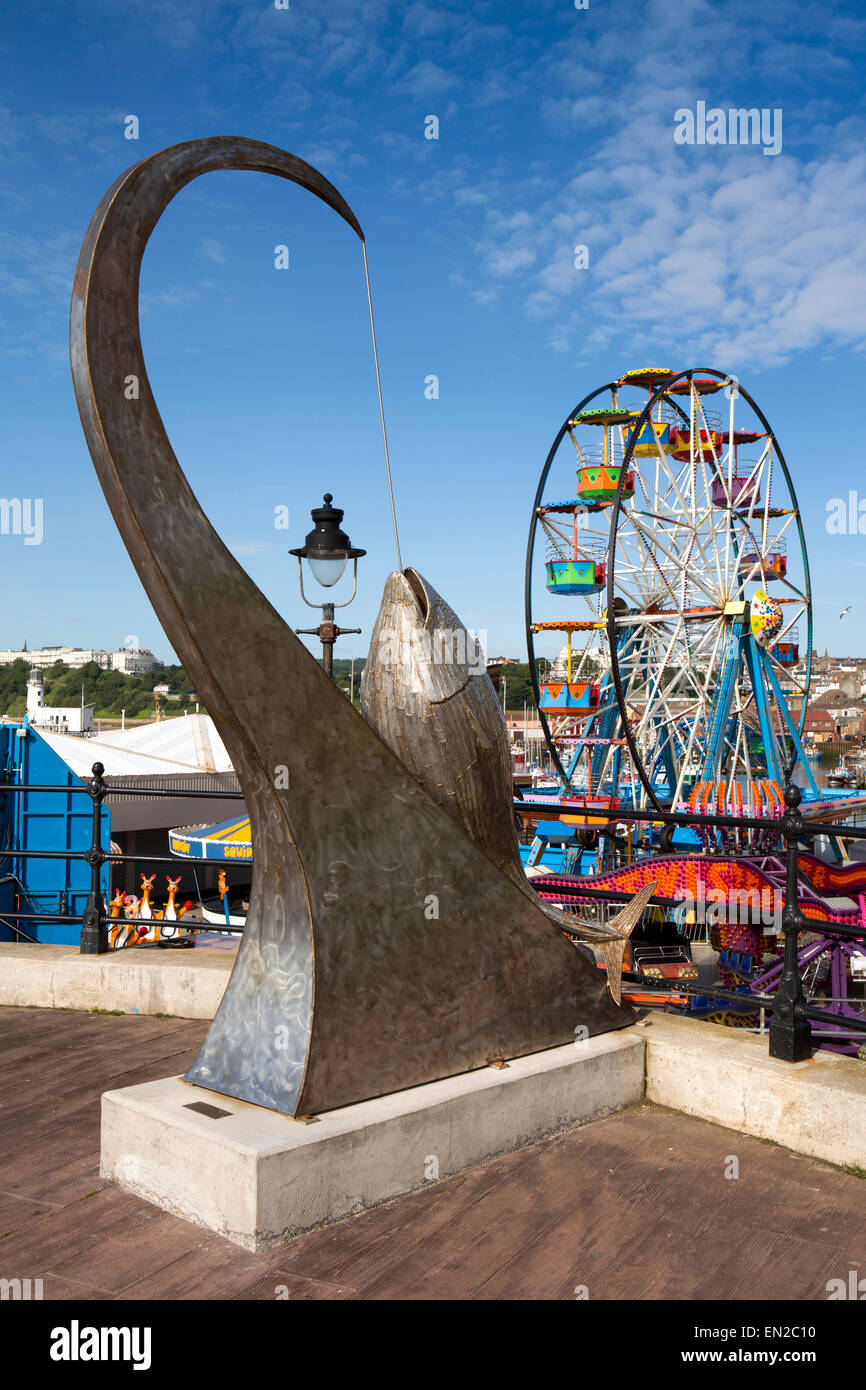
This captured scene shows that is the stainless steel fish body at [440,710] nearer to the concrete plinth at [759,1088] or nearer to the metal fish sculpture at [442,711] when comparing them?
the metal fish sculpture at [442,711]

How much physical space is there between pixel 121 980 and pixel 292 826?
2.16m

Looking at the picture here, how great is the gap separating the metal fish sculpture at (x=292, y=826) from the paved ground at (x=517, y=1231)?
375 mm

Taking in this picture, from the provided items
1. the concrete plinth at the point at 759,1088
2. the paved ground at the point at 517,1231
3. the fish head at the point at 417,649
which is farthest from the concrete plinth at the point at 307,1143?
the fish head at the point at 417,649

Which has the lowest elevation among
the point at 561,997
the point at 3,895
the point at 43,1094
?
the point at 3,895

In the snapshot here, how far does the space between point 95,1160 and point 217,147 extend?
300 cm

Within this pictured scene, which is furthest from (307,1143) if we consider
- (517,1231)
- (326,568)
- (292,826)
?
(326,568)

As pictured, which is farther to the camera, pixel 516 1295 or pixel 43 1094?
pixel 43 1094

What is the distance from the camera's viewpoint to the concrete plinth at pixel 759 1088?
3.12m

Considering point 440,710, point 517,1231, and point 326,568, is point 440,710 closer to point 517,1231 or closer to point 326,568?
point 517,1231

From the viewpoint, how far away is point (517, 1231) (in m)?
2.66

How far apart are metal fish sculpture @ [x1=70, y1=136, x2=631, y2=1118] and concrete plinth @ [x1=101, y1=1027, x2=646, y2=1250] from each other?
100 millimetres
